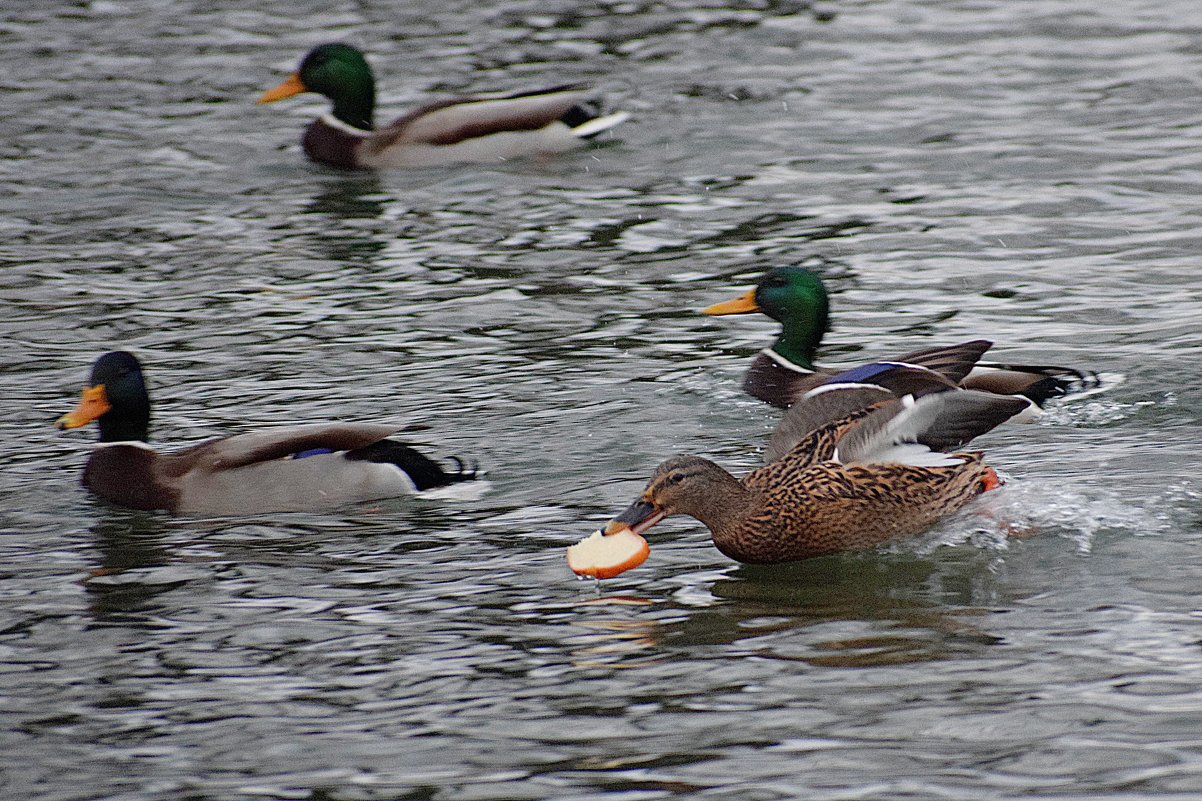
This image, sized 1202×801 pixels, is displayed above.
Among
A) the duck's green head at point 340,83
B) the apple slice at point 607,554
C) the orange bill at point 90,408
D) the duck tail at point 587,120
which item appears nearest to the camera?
the apple slice at point 607,554

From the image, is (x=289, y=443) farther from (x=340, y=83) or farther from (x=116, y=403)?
(x=340, y=83)

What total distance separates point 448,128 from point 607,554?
882 cm

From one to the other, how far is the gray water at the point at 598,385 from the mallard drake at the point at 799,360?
5.1 inches

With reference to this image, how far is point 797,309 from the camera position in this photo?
384 inches

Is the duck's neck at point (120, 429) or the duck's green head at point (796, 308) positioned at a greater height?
the duck's green head at point (796, 308)

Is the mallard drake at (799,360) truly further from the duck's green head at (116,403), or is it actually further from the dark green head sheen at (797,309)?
the duck's green head at (116,403)

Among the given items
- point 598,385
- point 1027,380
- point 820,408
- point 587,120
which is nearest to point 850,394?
point 820,408

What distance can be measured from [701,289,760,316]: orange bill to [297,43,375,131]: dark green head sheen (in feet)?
20.4

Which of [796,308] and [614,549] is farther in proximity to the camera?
[796,308]

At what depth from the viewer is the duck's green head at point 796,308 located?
9727 millimetres

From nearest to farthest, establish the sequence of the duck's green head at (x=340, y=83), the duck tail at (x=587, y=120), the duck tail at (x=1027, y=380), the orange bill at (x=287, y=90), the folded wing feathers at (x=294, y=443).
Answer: the folded wing feathers at (x=294, y=443), the duck tail at (x=1027, y=380), the duck tail at (x=587, y=120), the duck's green head at (x=340, y=83), the orange bill at (x=287, y=90)

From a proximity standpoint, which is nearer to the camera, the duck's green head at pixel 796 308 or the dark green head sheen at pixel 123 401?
the dark green head sheen at pixel 123 401

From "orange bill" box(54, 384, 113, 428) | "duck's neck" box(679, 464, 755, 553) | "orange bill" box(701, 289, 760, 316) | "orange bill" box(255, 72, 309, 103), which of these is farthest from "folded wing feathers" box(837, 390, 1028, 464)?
"orange bill" box(255, 72, 309, 103)

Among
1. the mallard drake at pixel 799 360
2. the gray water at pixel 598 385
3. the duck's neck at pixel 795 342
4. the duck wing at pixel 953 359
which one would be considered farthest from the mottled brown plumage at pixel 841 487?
the duck's neck at pixel 795 342
